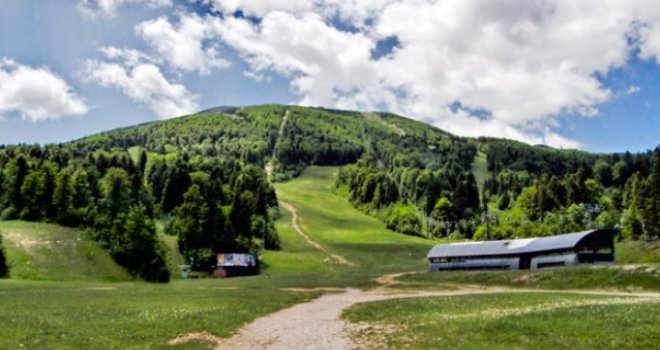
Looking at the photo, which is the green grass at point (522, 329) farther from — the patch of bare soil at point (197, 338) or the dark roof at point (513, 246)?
the dark roof at point (513, 246)

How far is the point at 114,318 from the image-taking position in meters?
38.2

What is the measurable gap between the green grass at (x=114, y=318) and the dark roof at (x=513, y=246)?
2250 inches

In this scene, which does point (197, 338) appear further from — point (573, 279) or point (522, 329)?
point (573, 279)

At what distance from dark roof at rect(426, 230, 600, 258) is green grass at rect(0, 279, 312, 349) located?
5716 centimetres

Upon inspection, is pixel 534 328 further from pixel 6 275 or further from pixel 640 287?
pixel 6 275

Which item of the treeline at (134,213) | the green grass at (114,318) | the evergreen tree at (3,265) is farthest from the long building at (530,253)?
the evergreen tree at (3,265)

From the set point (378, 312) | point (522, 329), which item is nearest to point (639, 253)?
point (378, 312)

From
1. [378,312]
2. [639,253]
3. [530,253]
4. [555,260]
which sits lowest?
[378,312]

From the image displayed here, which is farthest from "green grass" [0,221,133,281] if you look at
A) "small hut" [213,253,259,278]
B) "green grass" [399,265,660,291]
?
"green grass" [399,265,660,291]

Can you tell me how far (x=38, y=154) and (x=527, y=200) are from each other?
16367 centimetres

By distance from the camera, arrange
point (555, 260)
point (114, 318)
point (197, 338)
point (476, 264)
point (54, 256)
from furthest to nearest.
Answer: point (476, 264) < point (555, 260) < point (54, 256) < point (114, 318) < point (197, 338)

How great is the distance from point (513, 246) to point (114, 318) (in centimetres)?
8606

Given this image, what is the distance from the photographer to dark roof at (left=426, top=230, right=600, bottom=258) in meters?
96.8

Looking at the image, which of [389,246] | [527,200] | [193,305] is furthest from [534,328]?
[527,200]
